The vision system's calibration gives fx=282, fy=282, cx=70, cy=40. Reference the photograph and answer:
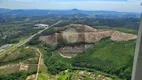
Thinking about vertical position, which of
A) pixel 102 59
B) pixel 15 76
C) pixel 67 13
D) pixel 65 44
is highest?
pixel 67 13

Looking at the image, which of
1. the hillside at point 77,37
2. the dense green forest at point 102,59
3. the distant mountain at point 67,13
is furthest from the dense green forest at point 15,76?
the distant mountain at point 67,13

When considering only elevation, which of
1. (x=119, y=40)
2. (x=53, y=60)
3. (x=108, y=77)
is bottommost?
(x=108, y=77)

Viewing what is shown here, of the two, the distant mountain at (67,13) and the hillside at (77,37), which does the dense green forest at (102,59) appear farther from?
the distant mountain at (67,13)

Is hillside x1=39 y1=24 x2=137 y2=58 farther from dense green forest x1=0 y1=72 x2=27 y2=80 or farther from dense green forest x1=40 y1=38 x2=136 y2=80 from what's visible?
dense green forest x1=0 y1=72 x2=27 y2=80

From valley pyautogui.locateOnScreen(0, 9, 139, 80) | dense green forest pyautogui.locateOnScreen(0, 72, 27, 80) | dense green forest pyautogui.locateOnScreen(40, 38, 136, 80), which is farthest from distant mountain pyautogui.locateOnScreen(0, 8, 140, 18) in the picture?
dense green forest pyautogui.locateOnScreen(0, 72, 27, 80)

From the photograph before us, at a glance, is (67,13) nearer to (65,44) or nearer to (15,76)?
(65,44)

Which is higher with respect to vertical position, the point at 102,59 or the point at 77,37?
the point at 77,37

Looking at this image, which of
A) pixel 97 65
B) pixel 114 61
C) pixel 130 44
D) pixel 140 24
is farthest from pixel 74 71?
pixel 140 24

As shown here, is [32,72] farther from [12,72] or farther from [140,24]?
[140,24]

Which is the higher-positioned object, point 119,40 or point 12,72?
point 119,40

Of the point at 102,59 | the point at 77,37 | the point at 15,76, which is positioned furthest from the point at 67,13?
the point at 15,76
